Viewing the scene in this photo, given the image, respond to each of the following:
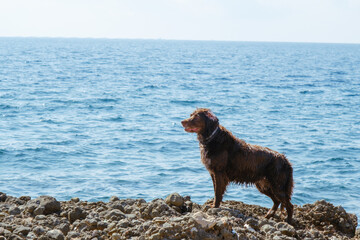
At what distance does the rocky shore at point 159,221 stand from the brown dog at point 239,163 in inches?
21.3

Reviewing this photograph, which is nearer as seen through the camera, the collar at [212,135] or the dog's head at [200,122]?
the dog's head at [200,122]

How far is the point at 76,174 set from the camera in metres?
17.7

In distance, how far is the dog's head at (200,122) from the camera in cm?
854

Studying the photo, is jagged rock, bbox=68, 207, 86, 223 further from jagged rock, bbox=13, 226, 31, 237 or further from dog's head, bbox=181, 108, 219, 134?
dog's head, bbox=181, 108, 219, 134

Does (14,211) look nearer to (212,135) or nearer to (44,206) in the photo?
(44,206)

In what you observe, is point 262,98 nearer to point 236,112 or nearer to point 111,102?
point 236,112

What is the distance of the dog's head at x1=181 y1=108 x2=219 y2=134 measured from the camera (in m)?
8.54

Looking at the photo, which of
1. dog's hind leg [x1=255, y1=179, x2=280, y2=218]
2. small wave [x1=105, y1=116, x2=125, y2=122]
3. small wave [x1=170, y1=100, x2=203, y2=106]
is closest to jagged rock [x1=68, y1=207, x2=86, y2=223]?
dog's hind leg [x1=255, y1=179, x2=280, y2=218]

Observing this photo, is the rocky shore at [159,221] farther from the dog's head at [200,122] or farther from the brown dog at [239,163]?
the dog's head at [200,122]

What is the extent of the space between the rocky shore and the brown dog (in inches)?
21.3

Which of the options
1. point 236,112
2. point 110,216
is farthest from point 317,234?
point 236,112

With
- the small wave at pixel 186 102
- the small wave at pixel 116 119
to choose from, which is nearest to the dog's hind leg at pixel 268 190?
the small wave at pixel 116 119

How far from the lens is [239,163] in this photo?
28.9 feet

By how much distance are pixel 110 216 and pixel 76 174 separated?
1030 cm
